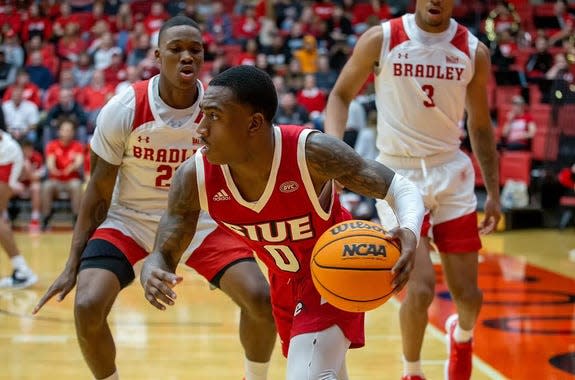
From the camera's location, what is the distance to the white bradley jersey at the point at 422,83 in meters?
5.45

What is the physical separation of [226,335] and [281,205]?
3.81m

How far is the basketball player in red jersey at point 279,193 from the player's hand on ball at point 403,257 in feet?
0.06

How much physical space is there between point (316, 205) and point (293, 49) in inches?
578

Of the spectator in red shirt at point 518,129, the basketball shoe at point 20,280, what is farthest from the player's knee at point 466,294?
the spectator in red shirt at point 518,129

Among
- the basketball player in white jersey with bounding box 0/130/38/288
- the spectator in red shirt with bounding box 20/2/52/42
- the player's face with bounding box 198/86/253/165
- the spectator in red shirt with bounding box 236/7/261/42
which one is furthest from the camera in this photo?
the spectator in red shirt with bounding box 236/7/261/42

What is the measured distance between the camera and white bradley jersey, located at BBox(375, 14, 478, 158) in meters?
5.45

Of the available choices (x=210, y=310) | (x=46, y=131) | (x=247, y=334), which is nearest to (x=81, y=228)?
(x=247, y=334)

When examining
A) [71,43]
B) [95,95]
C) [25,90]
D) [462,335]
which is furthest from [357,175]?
[71,43]

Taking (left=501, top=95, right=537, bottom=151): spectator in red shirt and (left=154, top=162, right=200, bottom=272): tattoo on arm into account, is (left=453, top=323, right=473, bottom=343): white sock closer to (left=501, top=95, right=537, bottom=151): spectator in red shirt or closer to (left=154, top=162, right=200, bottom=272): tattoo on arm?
(left=154, top=162, right=200, bottom=272): tattoo on arm

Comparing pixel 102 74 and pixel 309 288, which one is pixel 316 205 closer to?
pixel 309 288

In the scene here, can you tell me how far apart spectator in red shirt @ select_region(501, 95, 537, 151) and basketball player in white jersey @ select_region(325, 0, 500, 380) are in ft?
30.7

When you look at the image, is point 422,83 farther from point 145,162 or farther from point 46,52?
point 46,52

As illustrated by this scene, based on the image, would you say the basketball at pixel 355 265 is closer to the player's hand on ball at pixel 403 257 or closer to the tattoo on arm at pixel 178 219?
the player's hand on ball at pixel 403 257

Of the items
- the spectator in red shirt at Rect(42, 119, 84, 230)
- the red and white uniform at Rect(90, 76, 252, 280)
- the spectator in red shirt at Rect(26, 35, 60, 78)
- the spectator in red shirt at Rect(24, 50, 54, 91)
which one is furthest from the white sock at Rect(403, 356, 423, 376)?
the spectator in red shirt at Rect(26, 35, 60, 78)
